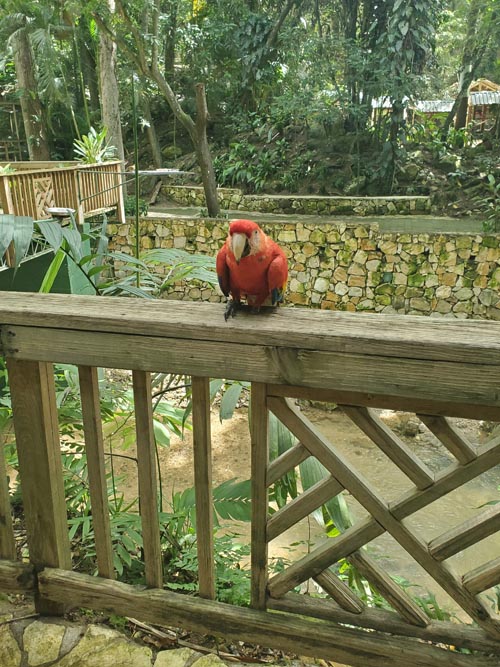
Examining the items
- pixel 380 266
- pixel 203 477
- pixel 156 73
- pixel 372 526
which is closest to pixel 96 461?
pixel 203 477

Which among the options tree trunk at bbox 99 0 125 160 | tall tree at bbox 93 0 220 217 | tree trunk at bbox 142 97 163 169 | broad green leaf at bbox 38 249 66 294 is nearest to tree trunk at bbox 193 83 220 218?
tall tree at bbox 93 0 220 217

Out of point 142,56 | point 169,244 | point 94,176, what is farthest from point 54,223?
point 142,56

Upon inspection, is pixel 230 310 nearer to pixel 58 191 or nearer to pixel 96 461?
pixel 96 461

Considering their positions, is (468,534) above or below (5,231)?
below

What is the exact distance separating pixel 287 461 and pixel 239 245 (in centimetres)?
60

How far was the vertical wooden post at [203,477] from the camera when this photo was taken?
96cm

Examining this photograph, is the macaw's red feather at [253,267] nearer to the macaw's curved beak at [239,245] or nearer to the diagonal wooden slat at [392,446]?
the macaw's curved beak at [239,245]

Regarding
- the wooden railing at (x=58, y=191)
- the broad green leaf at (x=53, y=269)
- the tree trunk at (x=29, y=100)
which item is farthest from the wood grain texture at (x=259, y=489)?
the tree trunk at (x=29, y=100)

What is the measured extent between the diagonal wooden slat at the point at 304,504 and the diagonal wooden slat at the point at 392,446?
0.11 metres

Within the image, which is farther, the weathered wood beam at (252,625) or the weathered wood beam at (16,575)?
the weathered wood beam at (16,575)

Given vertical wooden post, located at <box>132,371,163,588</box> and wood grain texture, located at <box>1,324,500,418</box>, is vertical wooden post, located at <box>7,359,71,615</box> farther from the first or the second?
vertical wooden post, located at <box>132,371,163,588</box>

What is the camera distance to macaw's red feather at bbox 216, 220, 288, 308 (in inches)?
51.3

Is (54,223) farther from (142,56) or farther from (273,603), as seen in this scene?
(142,56)

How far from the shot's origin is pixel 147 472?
1028 mm
